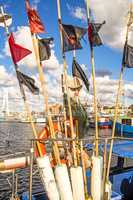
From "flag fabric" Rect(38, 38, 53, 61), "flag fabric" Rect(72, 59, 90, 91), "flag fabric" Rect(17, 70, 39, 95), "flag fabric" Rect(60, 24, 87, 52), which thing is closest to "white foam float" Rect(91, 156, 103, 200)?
"flag fabric" Rect(72, 59, 90, 91)

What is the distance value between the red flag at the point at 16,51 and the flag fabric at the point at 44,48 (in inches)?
15.8

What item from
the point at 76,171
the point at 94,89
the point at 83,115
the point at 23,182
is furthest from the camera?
the point at 23,182

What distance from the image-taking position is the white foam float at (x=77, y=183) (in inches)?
290

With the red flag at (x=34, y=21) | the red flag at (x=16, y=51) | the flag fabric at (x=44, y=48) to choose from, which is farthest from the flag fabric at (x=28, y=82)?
the red flag at (x=34, y=21)

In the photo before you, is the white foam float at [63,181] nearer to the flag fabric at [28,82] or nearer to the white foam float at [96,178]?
the white foam float at [96,178]

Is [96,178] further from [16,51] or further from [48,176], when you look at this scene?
[16,51]

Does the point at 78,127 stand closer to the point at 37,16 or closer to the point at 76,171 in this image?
the point at 76,171

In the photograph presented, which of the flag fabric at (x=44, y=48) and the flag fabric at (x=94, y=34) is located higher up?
the flag fabric at (x=94, y=34)

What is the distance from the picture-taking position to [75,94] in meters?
9.12

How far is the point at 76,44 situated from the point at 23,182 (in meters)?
15.9

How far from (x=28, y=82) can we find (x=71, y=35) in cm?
176

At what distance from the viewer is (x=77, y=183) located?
7395 mm

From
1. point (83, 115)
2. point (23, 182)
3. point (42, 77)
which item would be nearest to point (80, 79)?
point (83, 115)

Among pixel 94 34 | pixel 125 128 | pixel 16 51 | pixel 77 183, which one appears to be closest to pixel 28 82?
pixel 16 51
